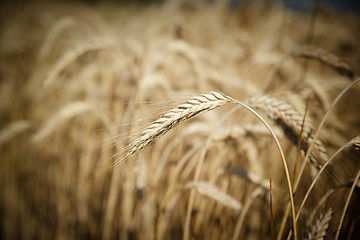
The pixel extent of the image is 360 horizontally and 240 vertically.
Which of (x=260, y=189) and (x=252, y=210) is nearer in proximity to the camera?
(x=260, y=189)

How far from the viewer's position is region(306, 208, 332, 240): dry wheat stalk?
548mm

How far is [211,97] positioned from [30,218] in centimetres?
194

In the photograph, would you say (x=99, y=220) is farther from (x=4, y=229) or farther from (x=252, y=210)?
(x=252, y=210)

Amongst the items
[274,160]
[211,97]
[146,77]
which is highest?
[146,77]

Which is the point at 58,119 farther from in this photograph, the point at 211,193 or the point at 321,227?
the point at 321,227

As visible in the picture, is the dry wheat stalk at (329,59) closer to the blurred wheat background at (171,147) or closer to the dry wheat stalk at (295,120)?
the blurred wheat background at (171,147)

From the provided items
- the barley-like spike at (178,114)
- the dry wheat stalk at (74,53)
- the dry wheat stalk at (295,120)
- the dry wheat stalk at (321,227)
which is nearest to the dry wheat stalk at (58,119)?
the dry wheat stalk at (74,53)

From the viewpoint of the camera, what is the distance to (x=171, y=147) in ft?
3.54

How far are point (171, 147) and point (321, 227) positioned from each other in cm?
74

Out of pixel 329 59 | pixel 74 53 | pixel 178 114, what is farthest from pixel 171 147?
pixel 329 59

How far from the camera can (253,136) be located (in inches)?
33.5

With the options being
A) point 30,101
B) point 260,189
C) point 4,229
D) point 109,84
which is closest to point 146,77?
point 109,84

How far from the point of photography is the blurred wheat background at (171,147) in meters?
0.61

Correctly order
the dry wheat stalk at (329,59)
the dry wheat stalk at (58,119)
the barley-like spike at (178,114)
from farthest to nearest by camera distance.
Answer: the dry wheat stalk at (58,119) → the dry wheat stalk at (329,59) → the barley-like spike at (178,114)
